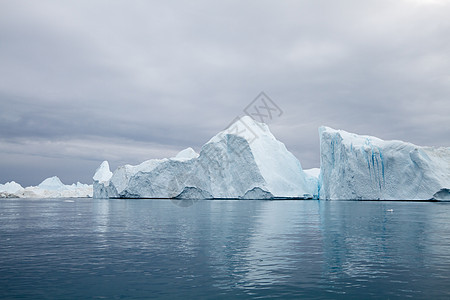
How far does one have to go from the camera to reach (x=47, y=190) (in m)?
127

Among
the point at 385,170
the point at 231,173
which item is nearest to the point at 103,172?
the point at 231,173

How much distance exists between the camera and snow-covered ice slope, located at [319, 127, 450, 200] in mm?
43562

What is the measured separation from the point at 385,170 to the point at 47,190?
11530 centimetres

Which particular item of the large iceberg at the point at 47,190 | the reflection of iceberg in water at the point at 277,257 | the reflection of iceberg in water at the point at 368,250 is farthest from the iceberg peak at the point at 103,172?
the reflection of iceberg in water at the point at 368,250

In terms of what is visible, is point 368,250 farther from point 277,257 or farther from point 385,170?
point 385,170

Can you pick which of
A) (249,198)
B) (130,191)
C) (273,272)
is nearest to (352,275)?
(273,272)

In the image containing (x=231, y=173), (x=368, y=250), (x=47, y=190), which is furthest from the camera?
(x=47, y=190)

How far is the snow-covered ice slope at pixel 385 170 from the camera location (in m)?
43.6

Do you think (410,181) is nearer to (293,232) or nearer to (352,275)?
(293,232)

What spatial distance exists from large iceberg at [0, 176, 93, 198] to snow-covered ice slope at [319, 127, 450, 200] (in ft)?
324

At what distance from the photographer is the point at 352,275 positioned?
8.18 metres

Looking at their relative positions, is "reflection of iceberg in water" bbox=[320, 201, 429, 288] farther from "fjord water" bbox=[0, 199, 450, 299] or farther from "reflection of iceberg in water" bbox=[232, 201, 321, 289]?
"reflection of iceberg in water" bbox=[232, 201, 321, 289]

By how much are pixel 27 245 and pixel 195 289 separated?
7835mm

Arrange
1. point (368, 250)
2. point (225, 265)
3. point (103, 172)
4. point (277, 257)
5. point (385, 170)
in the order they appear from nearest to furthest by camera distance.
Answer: point (225, 265)
point (277, 257)
point (368, 250)
point (385, 170)
point (103, 172)
